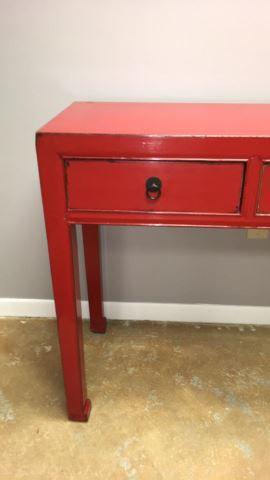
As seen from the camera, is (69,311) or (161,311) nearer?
(69,311)

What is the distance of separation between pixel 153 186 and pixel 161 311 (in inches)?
30.3

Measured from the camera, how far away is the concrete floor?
3.32 ft

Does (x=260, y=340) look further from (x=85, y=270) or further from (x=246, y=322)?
(x=85, y=270)

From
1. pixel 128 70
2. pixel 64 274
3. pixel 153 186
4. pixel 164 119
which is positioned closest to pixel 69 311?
pixel 64 274

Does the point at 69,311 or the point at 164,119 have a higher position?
the point at 164,119

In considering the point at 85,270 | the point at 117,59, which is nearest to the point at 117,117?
the point at 117,59

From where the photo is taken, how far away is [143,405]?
118cm

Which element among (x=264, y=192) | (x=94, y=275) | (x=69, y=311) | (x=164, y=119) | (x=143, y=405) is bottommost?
(x=143, y=405)

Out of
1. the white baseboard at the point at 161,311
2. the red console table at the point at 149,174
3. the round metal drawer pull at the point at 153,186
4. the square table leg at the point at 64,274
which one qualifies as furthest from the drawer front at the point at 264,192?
the white baseboard at the point at 161,311

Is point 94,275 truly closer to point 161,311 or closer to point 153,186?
point 161,311

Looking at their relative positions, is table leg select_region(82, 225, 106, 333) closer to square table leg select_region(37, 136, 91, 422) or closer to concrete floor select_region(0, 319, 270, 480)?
concrete floor select_region(0, 319, 270, 480)

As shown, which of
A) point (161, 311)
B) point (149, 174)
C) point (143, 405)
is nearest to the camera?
point (149, 174)

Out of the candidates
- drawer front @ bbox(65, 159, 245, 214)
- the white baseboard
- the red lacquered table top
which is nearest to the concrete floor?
the white baseboard

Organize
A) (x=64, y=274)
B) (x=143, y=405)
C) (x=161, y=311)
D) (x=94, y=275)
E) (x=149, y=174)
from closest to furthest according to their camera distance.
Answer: (x=149, y=174) < (x=64, y=274) < (x=143, y=405) < (x=94, y=275) < (x=161, y=311)
